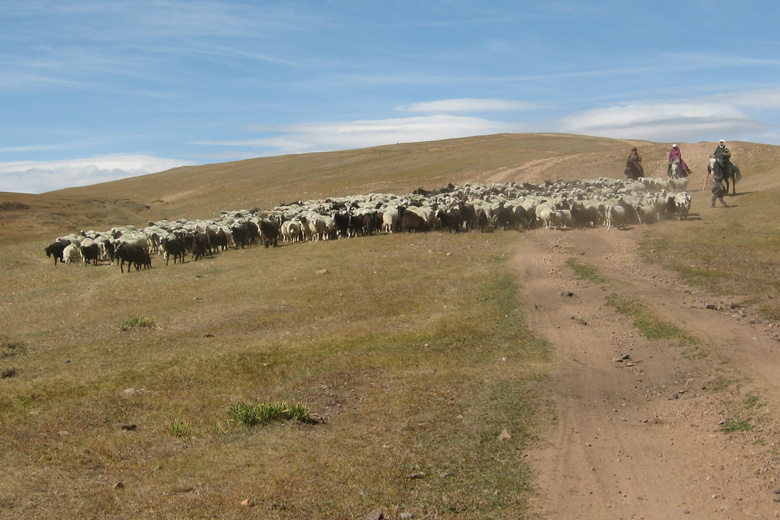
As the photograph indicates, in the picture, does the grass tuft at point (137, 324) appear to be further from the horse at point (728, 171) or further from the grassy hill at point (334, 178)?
the grassy hill at point (334, 178)

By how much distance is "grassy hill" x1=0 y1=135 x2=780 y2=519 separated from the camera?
6.64 meters

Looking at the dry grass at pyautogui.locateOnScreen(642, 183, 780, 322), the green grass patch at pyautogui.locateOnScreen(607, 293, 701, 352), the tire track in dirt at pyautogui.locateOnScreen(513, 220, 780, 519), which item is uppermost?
the dry grass at pyautogui.locateOnScreen(642, 183, 780, 322)

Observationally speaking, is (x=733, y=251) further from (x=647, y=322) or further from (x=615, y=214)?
(x=647, y=322)

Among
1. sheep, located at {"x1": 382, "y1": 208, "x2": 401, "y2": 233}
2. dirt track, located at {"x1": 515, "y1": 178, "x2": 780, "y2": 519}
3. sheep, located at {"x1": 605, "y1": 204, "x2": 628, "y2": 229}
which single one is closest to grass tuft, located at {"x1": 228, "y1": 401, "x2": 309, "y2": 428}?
dirt track, located at {"x1": 515, "y1": 178, "x2": 780, "y2": 519}

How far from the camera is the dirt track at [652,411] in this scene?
629 cm

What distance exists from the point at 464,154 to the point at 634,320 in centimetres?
5514

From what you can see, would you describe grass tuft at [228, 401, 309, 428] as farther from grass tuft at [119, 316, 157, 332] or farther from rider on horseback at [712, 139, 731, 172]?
rider on horseback at [712, 139, 731, 172]

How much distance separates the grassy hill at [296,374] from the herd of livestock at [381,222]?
933 mm

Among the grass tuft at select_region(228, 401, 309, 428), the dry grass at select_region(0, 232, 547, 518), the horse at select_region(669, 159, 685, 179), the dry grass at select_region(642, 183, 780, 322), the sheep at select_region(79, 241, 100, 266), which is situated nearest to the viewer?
the dry grass at select_region(0, 232, 547, 518)

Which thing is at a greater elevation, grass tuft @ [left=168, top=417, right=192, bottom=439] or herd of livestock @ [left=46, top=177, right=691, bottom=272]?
herd of livestock @ [left=46, top=177, right=691, bottom=272]

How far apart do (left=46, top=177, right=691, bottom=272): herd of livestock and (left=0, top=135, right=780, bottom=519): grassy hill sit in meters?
0.93

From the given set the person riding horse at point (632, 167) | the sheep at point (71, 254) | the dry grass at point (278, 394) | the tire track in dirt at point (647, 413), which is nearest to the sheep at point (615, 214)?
the dry grass at point (278, 394)

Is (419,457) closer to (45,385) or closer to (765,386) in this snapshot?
(765,386)

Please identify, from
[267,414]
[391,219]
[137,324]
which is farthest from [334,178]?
[267,414]
